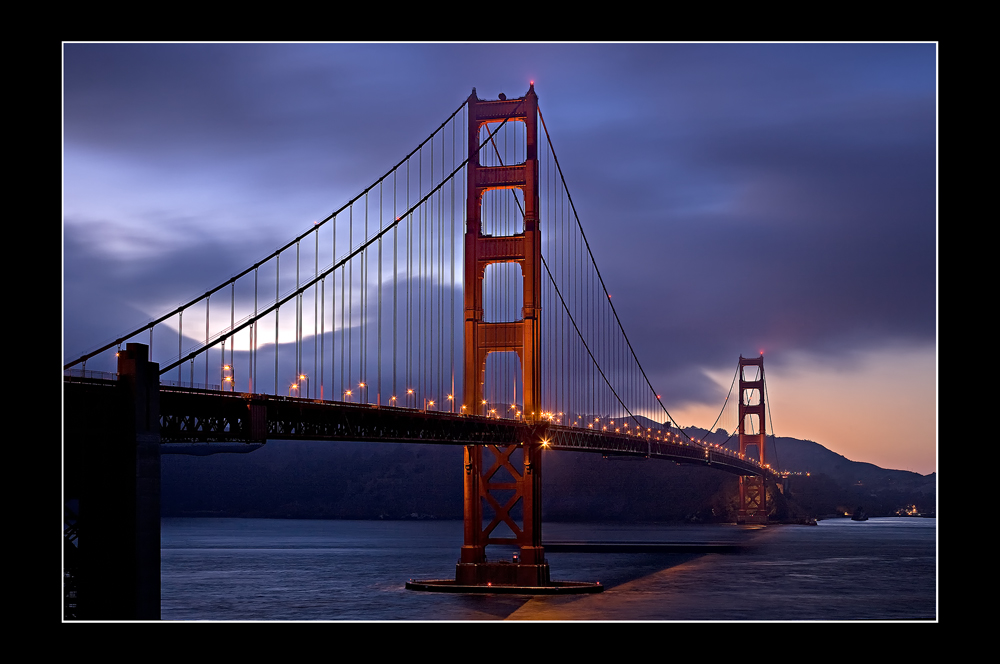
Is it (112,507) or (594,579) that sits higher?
(112,507)

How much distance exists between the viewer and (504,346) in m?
62.3

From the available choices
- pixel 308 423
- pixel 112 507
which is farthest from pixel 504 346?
pixel 112 507

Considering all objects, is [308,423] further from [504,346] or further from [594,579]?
[594,579]

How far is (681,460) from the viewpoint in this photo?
100875 millimetres

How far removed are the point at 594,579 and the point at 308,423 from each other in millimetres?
43000

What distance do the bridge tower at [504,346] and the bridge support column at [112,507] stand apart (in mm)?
30597

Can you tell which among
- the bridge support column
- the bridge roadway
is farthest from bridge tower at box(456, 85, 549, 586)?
the bridge support column

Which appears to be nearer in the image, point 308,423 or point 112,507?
point 112,507

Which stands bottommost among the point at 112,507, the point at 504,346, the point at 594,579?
the point at 594,579
